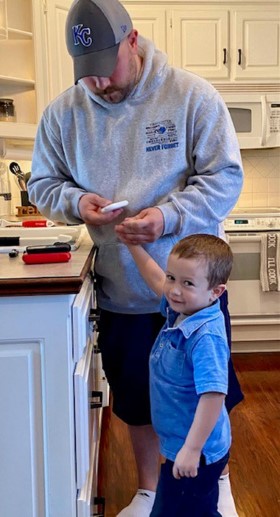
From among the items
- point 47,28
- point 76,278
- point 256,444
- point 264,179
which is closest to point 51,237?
point 76,278

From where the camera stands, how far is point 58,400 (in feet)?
3.13

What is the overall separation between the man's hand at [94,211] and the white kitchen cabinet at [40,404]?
0.29 metres

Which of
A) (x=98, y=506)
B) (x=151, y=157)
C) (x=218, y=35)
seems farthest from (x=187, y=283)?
(x=218, y=35)

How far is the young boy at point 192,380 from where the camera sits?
97cm

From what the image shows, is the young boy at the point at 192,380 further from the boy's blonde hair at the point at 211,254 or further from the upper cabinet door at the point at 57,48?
the upper cabinet door at the point at 57,48

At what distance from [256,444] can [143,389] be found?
0.89m

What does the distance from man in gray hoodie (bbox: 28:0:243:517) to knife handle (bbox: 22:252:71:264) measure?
0.17 m

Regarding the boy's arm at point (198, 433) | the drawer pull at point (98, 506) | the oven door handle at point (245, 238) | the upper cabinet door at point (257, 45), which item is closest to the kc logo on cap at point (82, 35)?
the boy's arm at point (198, 433)

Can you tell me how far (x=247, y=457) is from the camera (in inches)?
76.6

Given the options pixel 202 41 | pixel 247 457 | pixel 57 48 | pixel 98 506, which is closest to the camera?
pixel 98 506

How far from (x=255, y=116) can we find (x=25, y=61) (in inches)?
54.4

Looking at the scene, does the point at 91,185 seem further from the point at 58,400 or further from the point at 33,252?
the point at 58,400

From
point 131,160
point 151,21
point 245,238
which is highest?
point 151,21

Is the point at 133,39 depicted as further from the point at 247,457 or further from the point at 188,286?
the point at 247,457
